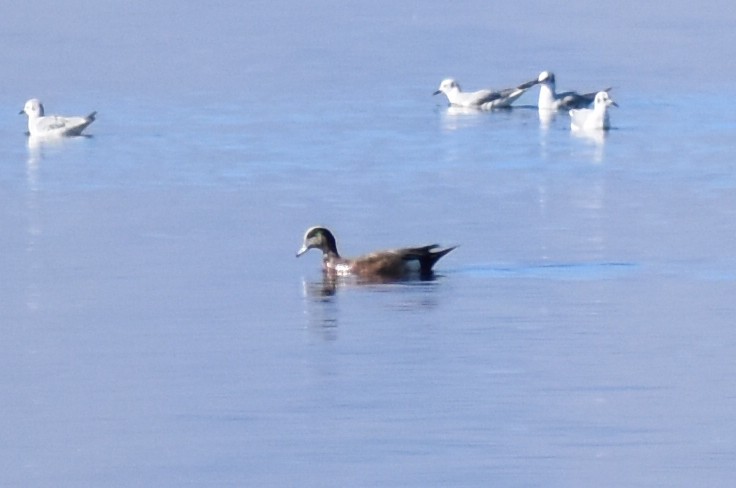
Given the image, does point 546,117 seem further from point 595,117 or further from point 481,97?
point 595,117

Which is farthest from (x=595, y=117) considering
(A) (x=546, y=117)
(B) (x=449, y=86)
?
(B) (x=449, y=86)

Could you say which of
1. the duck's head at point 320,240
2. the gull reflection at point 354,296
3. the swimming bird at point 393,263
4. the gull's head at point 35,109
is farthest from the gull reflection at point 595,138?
the gull reflection at point 354,296

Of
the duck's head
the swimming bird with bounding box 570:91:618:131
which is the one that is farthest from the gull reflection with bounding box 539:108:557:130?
the duck's head

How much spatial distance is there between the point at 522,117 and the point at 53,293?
54.1 feet

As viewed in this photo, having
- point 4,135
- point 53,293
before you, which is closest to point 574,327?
point 53,293

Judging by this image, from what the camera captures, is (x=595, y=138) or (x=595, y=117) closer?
(x=595, y=138)

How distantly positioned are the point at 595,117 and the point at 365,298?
40.6ft

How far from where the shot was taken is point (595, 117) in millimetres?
27641

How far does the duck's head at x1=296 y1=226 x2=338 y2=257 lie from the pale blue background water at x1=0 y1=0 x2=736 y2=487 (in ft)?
0.77

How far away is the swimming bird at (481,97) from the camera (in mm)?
32438

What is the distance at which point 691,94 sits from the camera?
33.1 meters

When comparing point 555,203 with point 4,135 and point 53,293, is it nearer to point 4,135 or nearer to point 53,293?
point 53,293

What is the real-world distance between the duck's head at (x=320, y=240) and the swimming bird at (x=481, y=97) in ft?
51.8

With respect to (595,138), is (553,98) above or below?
above
